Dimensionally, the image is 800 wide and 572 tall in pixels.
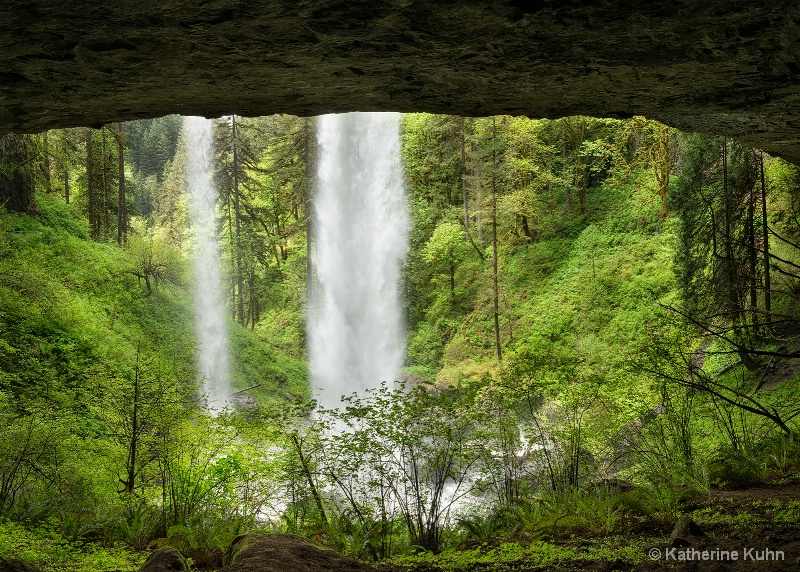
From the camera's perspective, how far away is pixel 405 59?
141 inches

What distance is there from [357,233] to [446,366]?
7.76 metres

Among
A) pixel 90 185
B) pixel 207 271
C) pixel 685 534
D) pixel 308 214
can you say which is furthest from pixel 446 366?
pixel 685 534

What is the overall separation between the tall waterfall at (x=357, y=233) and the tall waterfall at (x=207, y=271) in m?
4.07

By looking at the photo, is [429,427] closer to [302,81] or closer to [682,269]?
[302,81]

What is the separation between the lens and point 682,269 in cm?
1455

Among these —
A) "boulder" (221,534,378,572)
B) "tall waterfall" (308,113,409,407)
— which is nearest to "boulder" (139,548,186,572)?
"boulder" (221,534,378,572)

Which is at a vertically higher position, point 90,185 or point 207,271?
point 90,185

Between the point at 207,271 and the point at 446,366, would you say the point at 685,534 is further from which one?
the point at 207,271

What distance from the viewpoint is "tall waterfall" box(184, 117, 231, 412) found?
2322 cm

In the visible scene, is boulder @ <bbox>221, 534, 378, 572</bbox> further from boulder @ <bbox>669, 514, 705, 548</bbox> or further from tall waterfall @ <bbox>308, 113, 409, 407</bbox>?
tall waterfall @ <bbox>308, 113, 409, 407</bbox>

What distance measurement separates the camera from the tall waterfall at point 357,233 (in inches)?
1043

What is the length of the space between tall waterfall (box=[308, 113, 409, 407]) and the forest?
0.65 meters

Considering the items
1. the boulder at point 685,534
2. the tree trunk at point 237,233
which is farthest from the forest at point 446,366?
the tree trunk at point 237,233

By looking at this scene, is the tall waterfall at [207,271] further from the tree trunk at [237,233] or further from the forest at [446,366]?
the tree trunk at [237,233]
